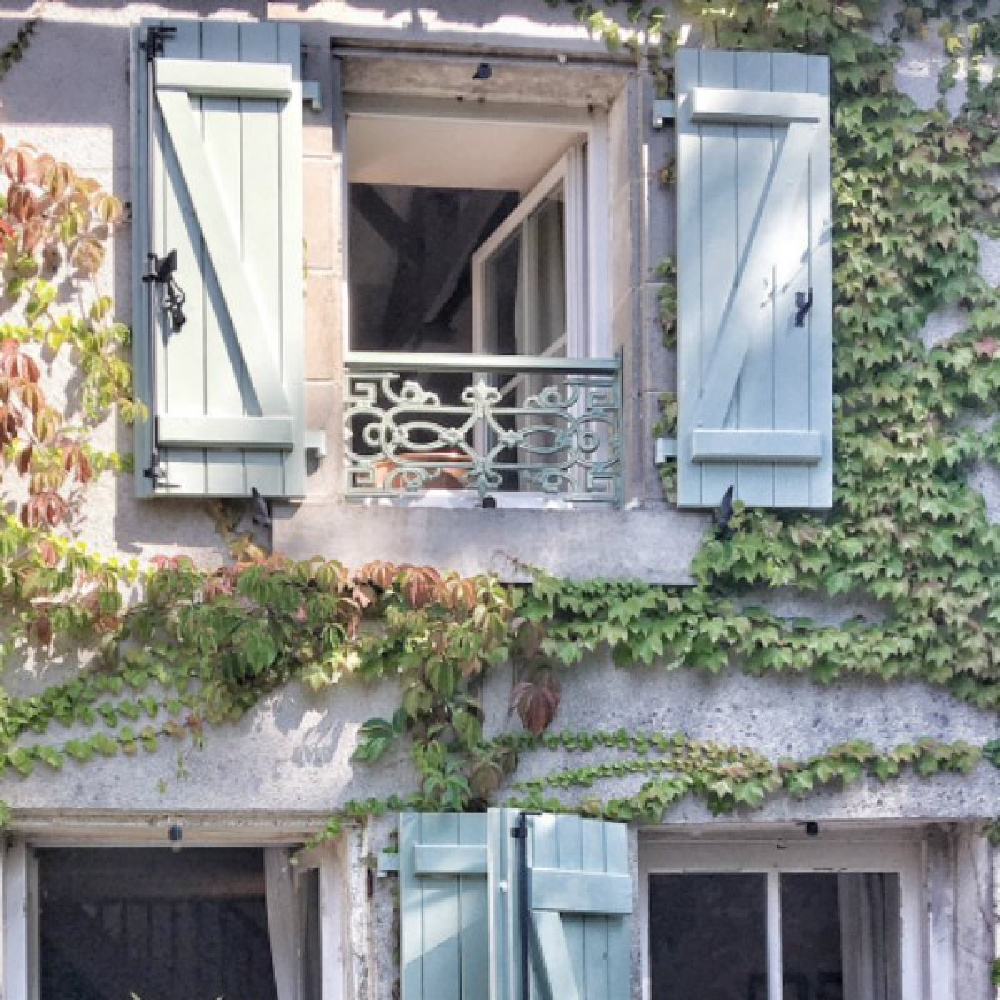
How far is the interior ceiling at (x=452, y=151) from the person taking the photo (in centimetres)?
802

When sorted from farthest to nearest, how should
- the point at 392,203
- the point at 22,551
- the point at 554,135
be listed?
the point at 392,203 → the point at 554,135 → the point at 22,551

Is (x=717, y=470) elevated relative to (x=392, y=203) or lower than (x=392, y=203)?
lower

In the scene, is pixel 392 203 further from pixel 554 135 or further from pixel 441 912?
pixel 441 912

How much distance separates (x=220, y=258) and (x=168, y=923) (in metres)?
2.06

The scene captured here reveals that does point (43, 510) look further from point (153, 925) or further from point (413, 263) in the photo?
point (413, 263)

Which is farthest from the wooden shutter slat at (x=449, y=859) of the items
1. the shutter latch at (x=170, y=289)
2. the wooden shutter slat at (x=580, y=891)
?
the shutter latch at (x=170, y=289)

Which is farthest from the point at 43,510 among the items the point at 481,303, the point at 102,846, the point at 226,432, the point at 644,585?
the point at 481,303

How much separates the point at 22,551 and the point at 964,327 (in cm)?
301

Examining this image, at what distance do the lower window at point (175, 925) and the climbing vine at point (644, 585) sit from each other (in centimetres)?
52

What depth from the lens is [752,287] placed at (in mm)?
7371

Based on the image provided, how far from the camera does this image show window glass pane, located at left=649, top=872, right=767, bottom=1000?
7.62 meters

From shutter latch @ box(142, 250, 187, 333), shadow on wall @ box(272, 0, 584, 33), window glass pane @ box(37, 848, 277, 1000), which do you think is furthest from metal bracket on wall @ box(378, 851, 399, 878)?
shadow on wall @ box(272, 0, 584, 33)


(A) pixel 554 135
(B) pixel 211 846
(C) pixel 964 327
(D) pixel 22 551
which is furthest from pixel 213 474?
(C) pixel 964 327

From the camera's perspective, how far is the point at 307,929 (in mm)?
7434
